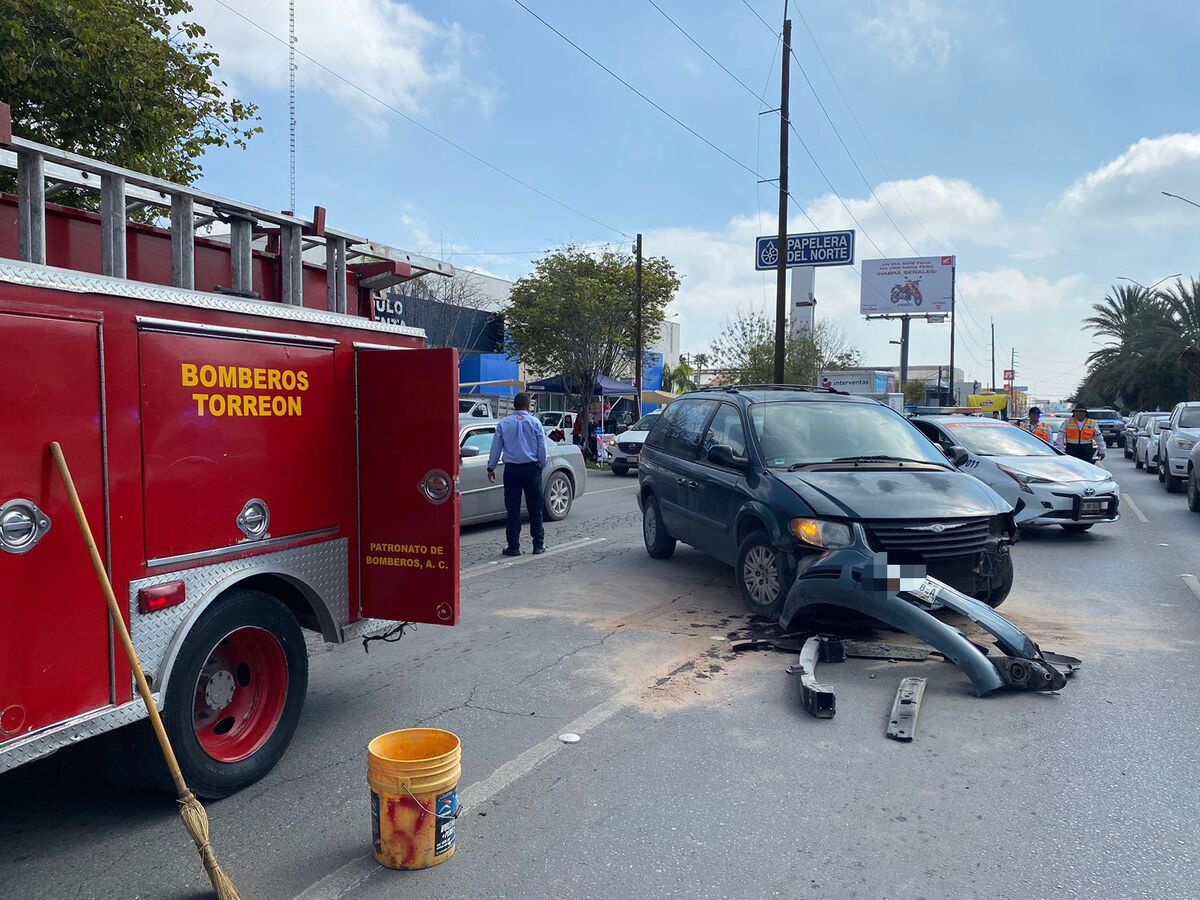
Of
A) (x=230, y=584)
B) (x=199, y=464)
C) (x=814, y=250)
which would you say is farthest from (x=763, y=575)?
(x=814, y=250)

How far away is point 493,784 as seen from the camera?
13.2ft

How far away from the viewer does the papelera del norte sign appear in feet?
96.2

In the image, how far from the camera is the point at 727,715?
491 cm

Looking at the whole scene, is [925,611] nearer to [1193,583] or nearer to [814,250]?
[1193,583]

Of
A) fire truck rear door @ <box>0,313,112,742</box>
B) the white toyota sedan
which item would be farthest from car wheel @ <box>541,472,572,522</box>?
fire truck rear door @ <box>0,313,112,742</box>

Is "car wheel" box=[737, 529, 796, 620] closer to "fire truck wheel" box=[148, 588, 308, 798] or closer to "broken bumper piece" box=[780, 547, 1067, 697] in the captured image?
"broken bumper piece" box=[780, 547, 1067, 697]

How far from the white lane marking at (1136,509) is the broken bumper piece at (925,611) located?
9036 millimetres

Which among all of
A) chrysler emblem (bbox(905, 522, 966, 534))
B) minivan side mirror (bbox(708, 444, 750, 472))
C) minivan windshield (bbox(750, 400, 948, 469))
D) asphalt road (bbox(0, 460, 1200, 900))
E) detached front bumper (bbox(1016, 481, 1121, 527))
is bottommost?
asphalt road (bbox(0, 460, 1200, 900))

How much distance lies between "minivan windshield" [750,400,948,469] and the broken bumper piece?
1.33m

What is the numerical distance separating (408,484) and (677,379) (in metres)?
45.0

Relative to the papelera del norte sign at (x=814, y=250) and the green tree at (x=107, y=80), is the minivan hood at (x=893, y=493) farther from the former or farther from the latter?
the papelera del norte sign at (x=814, y=250)

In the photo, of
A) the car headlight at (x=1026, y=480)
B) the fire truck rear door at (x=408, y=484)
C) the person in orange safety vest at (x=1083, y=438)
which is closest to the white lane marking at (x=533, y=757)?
the fire truck rear door at (x=408, y=484)

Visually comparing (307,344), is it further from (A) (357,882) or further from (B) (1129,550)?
(B) (1129,550)

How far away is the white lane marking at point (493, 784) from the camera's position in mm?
3186
